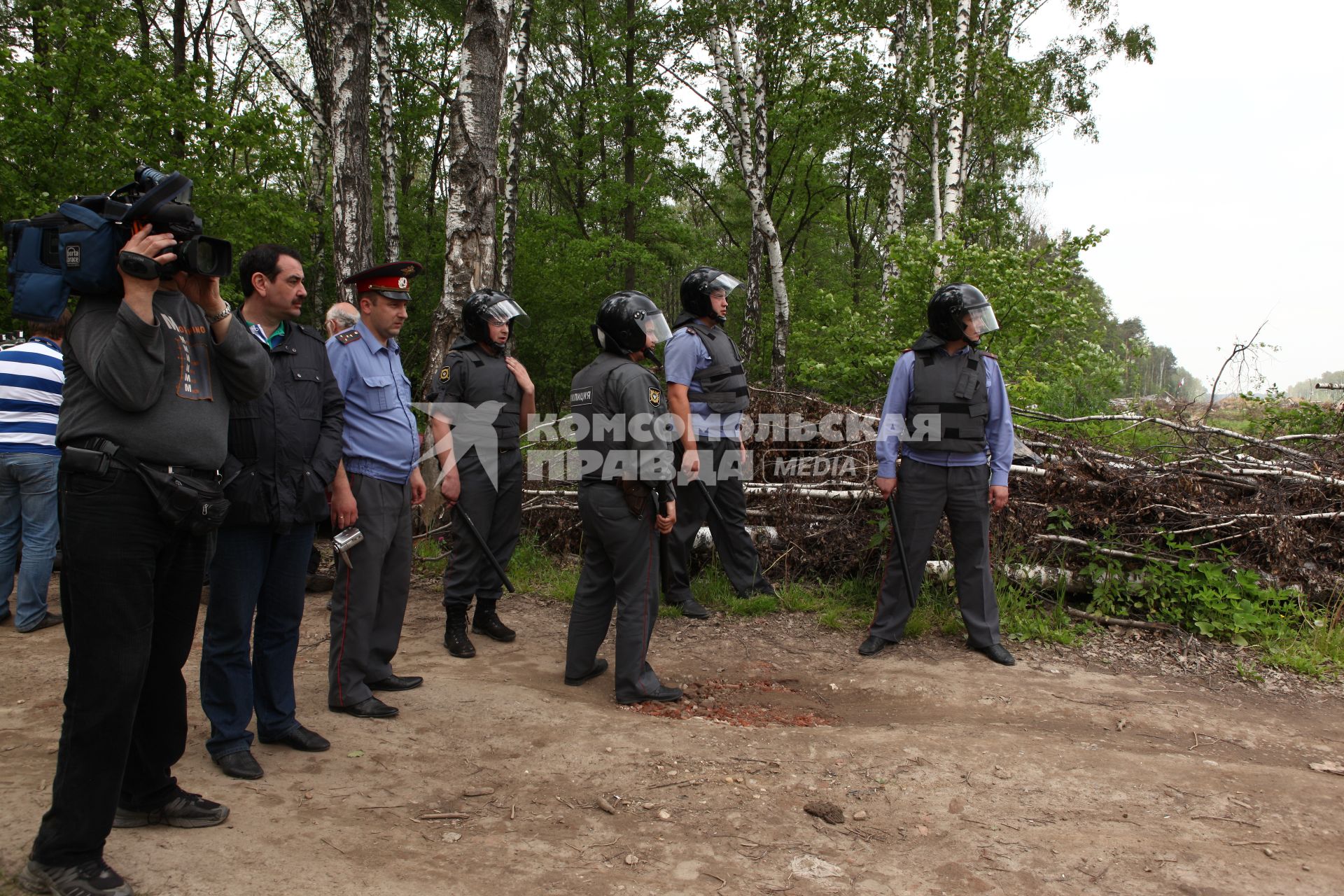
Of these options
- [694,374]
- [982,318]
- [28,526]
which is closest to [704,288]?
[694,374]

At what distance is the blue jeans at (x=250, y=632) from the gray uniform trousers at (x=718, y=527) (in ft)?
9.43

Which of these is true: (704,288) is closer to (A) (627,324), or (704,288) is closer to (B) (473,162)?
(A) (627,324)

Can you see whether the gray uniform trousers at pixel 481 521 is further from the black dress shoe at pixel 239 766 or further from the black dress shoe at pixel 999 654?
the black dress shoe at pixel 999 654

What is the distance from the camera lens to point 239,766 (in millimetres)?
3359

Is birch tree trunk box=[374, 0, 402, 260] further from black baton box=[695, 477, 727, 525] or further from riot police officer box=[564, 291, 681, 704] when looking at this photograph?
riot police officer box=[564, 291, 681, 704]

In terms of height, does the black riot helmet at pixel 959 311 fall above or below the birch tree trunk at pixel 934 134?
below

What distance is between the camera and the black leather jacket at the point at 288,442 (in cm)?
332

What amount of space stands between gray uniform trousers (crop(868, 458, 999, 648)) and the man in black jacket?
3.47m

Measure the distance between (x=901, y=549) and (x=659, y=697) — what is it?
1.93 m

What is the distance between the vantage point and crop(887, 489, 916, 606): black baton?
5324mm

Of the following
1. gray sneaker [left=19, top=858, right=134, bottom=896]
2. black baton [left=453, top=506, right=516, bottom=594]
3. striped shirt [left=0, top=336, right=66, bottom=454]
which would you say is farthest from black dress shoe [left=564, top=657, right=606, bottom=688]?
striped shirt [left=0, top=336, right=66, bottom=454]

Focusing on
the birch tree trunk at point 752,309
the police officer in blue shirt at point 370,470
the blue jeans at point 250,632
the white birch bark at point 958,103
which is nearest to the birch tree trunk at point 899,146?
the white birch bark at point 958,103

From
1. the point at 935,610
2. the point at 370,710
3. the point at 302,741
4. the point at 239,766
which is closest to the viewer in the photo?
the point at 239,766

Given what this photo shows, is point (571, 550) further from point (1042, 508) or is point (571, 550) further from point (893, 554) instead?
point (1042, 508)
